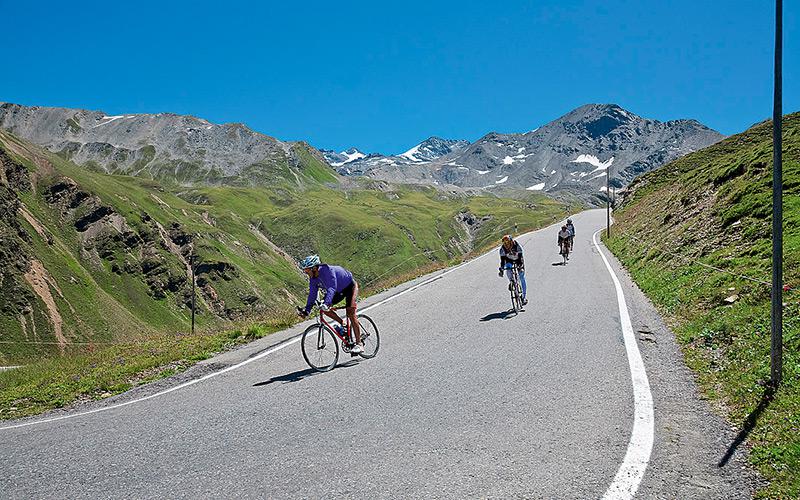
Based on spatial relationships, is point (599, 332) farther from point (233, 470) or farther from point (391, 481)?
point (233, 470)

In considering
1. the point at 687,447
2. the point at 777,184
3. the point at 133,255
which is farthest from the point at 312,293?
the point at 133,255

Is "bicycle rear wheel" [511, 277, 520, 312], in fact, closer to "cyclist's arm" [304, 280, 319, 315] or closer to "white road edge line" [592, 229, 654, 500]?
"white road edge line" [592, 229, 654, 500]

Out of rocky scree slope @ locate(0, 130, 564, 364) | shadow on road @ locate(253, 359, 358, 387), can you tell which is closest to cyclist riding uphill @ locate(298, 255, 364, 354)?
shadow on road @ locate(253, 359, 358, 387)

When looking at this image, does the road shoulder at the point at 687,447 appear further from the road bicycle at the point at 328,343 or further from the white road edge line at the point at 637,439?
the road bicycle at the point at 328,343

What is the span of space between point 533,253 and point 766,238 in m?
19.1

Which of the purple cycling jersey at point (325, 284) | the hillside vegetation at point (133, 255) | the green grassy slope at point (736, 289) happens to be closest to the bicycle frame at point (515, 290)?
the green grassy slope at point (736, 289)

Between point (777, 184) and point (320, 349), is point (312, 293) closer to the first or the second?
point (320, 349)

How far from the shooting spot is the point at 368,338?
10.6 metres

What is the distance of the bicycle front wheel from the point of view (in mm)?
9688

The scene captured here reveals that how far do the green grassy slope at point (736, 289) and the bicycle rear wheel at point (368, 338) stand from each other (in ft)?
17.9

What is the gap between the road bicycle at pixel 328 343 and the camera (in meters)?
9.73

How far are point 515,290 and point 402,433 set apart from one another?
9061 millimetres

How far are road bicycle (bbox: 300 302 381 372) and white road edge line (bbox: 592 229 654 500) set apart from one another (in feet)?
15.3

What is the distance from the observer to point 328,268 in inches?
395
